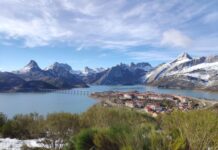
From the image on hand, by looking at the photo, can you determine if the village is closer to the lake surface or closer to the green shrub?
the lake surface

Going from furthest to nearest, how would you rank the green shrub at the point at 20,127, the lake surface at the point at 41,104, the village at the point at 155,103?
the village at the point at 155,103, the lake surface at the point at 41,104, the green shrub at the point at 20,127

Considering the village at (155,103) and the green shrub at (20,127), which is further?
the village at (155,103)

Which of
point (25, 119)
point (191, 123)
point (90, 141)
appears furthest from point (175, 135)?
point (25, 119)

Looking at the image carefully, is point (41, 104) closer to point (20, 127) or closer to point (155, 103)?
point (155, 103)

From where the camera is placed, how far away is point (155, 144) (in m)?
4.77

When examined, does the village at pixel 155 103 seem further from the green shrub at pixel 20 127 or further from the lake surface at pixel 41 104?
the green shrub at pixel 20 127

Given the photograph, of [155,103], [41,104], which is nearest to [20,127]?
[41,104]

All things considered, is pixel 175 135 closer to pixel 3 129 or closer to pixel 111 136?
pixel 111 136

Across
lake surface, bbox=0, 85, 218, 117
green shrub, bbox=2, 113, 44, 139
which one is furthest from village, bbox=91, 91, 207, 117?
green shrub, bbox=2, 113, 44, 139

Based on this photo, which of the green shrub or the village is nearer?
the green shrub

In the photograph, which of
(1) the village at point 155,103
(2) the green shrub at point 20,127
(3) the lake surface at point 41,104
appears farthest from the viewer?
(1) the village at point 155,103

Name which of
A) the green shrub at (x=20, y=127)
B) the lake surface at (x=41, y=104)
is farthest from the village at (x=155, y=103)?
the green shrub at (x=20, y=127)

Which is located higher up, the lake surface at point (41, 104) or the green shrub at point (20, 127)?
the green shrub at point (20, 127)

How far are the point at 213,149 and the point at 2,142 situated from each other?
7.56 m
